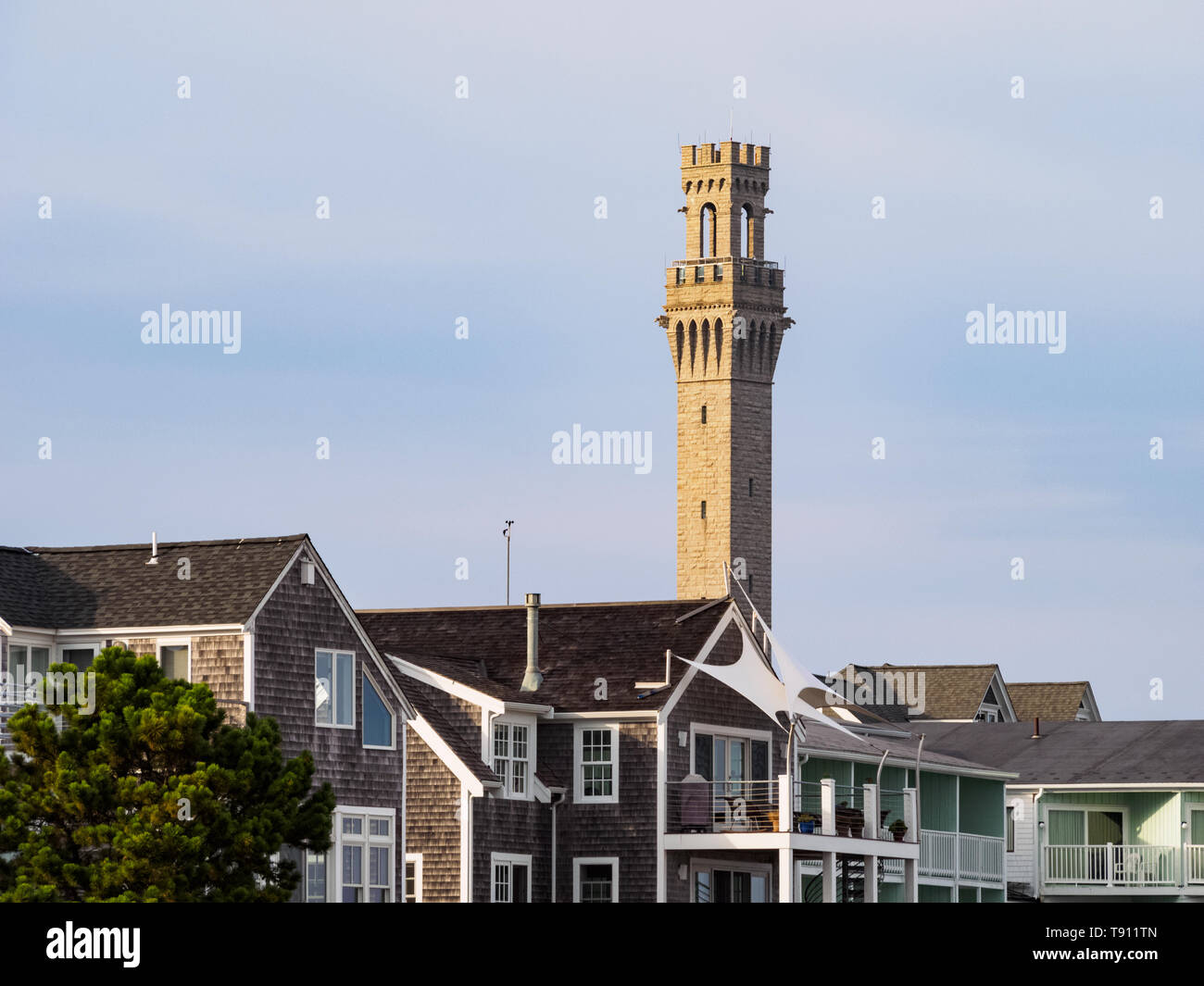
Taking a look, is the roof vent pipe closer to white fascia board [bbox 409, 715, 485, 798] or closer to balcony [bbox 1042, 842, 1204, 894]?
white fascia board [bbox 409, 715, 485, 798]

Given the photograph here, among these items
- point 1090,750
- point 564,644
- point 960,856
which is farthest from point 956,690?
point 564,644

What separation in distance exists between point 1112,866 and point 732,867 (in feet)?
46.6

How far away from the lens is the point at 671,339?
12225 cm

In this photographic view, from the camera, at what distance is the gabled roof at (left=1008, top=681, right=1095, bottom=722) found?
323 feet

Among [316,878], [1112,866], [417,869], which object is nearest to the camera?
[316,878]

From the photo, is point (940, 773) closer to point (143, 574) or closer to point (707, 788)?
point (707, 788)

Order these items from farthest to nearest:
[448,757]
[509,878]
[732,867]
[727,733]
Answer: [727,733], [732,867], [509,878], [448,757]

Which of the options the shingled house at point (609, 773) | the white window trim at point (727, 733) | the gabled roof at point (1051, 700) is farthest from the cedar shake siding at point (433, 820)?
the gabled roof at point (1051, 700)

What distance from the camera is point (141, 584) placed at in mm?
43781

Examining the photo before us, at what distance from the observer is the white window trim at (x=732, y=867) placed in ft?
163

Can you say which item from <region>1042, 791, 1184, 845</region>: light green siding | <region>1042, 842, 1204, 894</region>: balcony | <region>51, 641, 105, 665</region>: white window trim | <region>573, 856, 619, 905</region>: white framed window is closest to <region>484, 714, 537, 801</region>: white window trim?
<region>573, 856, 619, 905</region>: white framed window

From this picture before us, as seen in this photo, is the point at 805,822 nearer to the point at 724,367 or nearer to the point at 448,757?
the point at 448,757
